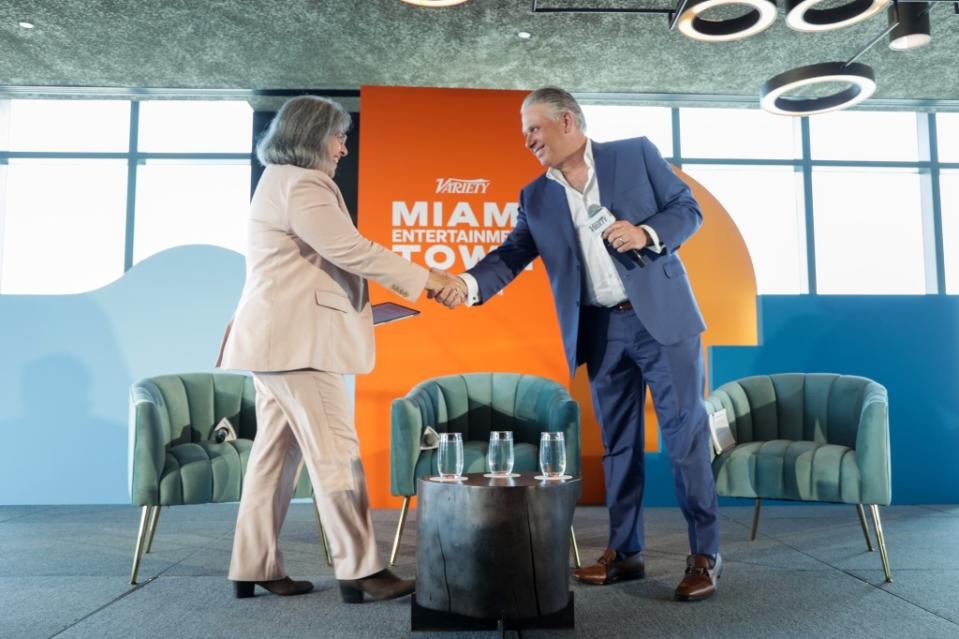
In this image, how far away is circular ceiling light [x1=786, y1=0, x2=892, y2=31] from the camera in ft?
14.6

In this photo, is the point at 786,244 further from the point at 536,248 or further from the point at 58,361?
the point at 58,361

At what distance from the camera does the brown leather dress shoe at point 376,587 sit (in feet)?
8.26

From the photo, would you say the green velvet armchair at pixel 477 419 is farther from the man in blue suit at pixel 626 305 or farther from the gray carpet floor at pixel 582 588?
the man in blue suit at pixel 626 305

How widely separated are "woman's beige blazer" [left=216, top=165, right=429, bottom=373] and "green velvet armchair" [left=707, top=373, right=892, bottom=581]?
191 cm

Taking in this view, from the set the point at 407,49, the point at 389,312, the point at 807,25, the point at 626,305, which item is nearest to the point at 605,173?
the point at 626,305

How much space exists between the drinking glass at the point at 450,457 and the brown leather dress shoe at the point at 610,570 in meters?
0.75

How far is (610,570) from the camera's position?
2852 mm

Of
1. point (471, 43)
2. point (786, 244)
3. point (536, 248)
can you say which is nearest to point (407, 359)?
point (536, 248)

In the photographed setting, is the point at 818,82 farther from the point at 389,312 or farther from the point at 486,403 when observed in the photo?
the point at 389,312

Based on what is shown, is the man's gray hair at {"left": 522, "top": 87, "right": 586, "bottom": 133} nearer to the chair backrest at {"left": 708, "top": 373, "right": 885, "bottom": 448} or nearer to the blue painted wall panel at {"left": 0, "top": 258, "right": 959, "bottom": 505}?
the chair backrest at {"left": 708, "top": 373, "right": 885, "bottom": 448}

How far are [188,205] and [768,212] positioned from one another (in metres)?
5.23

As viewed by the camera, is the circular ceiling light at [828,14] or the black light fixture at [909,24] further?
the black light fixture at [909,24]

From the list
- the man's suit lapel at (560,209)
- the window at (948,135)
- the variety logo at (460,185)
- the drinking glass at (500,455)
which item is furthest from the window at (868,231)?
the drinking glass at (500,455)

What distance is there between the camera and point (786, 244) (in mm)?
7141
